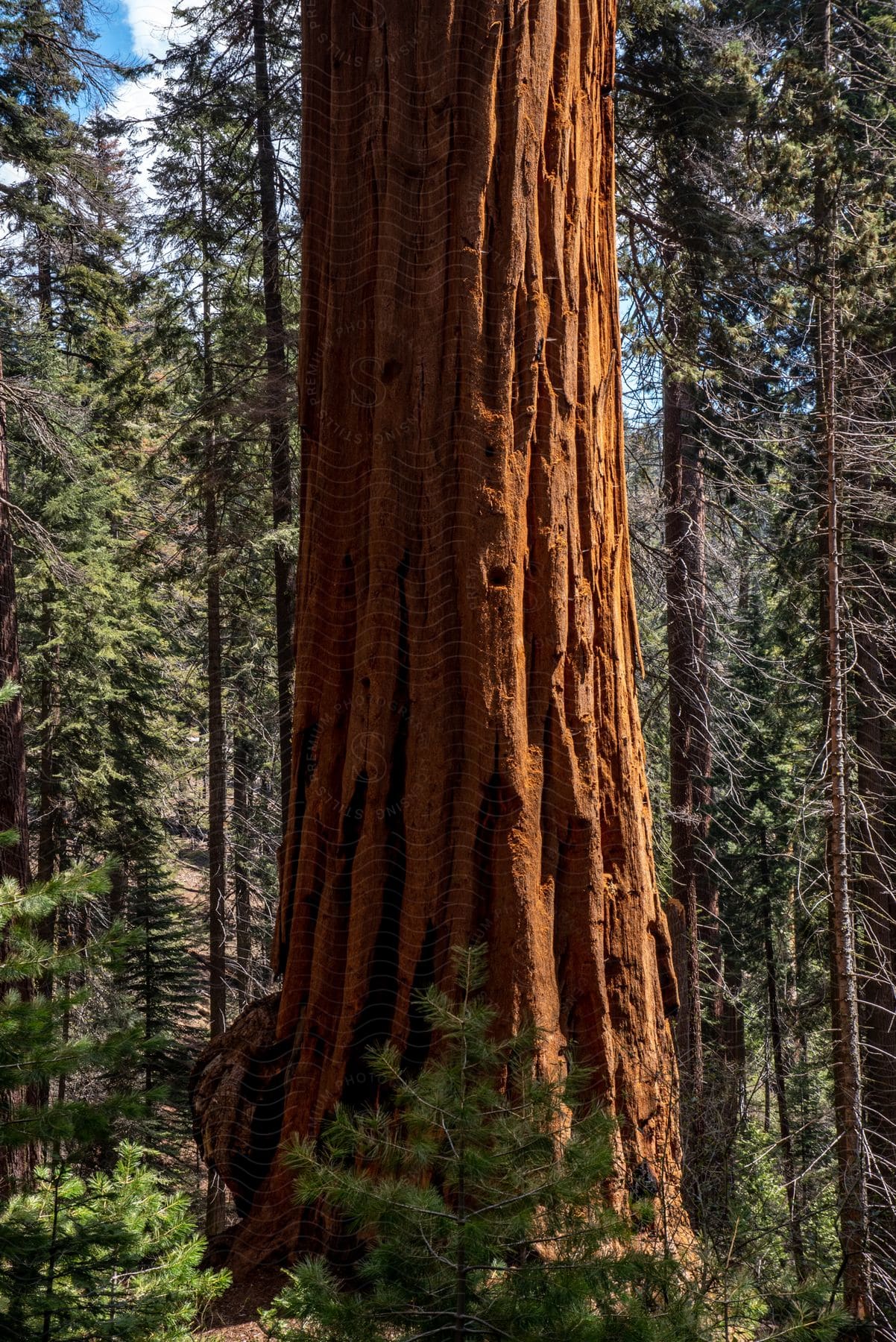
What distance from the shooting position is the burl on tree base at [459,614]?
284 centimetres

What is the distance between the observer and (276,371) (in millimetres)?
9945

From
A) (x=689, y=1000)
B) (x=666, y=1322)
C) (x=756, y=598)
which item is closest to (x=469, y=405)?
(x=666, y=1322)

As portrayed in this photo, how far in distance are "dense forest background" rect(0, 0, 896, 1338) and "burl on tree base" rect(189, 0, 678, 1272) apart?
555 millimetres

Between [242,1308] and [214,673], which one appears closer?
[242,1308]

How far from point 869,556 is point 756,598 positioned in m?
8.12

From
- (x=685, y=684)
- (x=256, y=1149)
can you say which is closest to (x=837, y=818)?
(x=256, y=1149)

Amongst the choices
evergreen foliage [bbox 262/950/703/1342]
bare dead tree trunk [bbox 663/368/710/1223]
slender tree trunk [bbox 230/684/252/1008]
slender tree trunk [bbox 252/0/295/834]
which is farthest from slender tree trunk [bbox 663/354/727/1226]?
evergreen foliage [bbox 262/950/703/1342]

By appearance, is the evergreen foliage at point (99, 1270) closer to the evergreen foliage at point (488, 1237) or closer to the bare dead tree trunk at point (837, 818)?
the evergreen foliage at point (488, 1237)

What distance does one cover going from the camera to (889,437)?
6395 mm

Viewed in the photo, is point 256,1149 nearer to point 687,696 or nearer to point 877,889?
point 687,696

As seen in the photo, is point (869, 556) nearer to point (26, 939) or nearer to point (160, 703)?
point (26, 939)

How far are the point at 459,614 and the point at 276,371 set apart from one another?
308 inches

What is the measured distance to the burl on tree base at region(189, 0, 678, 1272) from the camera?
2840mm

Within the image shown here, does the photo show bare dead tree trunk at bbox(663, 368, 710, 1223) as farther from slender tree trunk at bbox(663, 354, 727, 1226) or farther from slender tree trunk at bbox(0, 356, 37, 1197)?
slender tree trunk at bbox(0, 356, 37, 1197)
